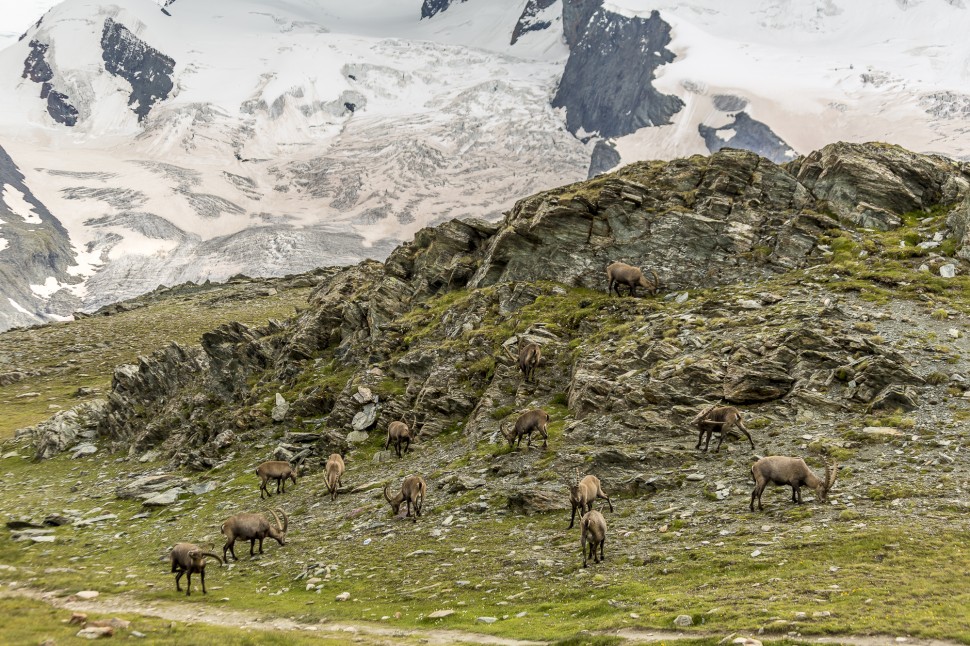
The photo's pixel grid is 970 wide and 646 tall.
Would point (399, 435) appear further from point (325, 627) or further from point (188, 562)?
point (325, 627)

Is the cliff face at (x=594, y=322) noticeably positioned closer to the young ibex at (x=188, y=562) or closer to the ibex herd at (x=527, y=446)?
the ibex herd at (x=527, y=446)

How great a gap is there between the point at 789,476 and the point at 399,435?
73.4ft

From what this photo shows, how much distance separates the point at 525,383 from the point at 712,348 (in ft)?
35.7

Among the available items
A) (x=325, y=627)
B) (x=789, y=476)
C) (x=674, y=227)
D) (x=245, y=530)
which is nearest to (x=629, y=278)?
(x=674, y=227)

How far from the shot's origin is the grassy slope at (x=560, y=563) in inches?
565

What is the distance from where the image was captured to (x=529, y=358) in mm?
A: 37562

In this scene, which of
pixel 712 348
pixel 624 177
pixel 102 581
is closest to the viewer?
pixel 102 581

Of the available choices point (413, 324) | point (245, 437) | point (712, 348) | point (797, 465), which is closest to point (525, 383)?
point (712, 348)

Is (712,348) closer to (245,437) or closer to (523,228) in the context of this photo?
(523,228)

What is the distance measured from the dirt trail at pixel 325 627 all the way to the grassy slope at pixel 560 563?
370mm

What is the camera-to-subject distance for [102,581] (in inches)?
938

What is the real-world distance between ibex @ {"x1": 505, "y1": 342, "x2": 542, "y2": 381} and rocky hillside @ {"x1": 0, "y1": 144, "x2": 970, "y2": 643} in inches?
29.2

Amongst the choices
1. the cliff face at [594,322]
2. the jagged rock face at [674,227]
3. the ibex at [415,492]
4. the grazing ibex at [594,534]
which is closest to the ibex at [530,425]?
the cliff face at [594,322]

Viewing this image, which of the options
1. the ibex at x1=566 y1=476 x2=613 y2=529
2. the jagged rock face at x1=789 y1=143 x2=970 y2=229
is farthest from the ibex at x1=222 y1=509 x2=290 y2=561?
the jagged rock face at x1=789 y1=143 x2=970 y2=229
